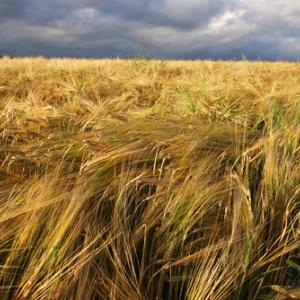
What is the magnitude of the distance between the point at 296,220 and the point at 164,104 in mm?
1430

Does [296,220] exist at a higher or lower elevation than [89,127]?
lower

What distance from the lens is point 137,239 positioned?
1.36 metres

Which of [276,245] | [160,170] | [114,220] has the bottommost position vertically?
[276,245]

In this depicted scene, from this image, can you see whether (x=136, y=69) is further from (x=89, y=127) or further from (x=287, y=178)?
(x=287, y=178)

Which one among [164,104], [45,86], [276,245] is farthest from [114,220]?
[45,86]

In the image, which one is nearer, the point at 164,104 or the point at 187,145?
the point at 187,145

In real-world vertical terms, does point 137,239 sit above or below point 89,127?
below

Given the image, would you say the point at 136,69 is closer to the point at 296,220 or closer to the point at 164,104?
the point at 164,104

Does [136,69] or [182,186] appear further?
[136,69]

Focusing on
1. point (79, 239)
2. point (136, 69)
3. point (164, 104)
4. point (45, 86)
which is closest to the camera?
point (79, 239)

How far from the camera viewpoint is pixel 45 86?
453 cm

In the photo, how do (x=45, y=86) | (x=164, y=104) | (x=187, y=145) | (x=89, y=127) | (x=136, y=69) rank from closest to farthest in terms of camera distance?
(x=187, y=145) < (x=89, y=127) < (x=164, y=104) < (x=45, y=86) < (x=136, y=69)

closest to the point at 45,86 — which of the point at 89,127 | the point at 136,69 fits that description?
the point at 136,69

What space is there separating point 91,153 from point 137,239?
1.41 feet
